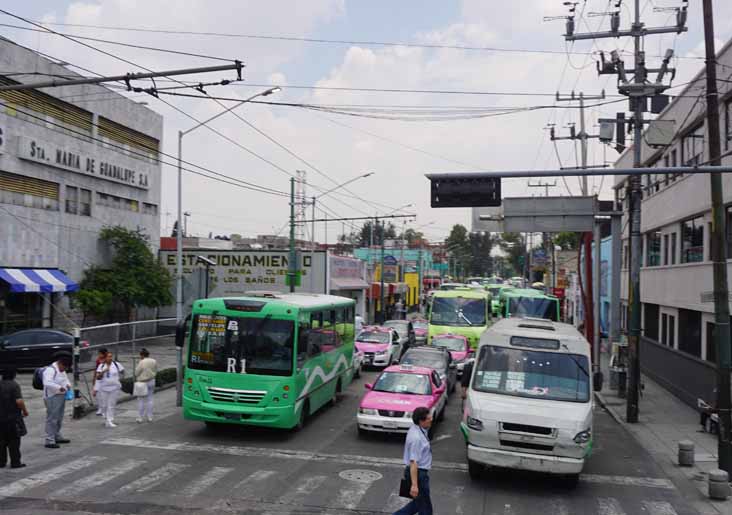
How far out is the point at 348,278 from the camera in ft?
162

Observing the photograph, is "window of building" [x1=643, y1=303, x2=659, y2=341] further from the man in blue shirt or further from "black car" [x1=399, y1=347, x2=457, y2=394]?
the man in blue shirt

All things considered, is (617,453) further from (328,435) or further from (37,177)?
(37,177)

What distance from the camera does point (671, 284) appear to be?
83.3 feet

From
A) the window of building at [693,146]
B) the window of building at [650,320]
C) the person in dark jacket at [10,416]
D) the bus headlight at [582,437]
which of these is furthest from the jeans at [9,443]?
the window of building at [650,320]

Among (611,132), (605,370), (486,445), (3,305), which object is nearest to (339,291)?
(605,370)

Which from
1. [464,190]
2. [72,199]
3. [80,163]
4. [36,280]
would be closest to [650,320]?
[464,190]

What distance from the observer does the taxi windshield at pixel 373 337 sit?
92.3 feet

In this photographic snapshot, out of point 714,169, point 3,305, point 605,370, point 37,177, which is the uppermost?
point 37,177

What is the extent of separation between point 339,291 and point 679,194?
1050 inches

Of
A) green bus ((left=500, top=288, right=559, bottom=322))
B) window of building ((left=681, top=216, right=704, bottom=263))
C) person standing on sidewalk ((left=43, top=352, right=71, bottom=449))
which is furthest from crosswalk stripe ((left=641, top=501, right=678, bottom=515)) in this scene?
green bus ((left=500, top=288, right=559, bottom=322))

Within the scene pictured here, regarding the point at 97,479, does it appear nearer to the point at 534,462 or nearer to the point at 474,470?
the point at 474,470

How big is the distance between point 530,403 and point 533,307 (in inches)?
820

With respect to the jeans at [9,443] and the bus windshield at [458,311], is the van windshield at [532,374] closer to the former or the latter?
the jeans at [9,443]

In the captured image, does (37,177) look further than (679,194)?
Yes
